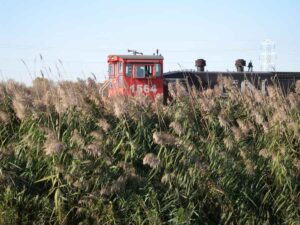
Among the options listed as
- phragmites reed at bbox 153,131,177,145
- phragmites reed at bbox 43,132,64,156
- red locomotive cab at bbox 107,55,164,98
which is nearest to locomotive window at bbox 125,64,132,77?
red locomotive cab at bbox 107,55,164,98

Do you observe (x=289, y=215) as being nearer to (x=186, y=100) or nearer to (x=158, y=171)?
(x=158, y=171)

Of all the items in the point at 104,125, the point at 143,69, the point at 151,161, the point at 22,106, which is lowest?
the point at 151,161

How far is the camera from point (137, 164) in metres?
6.13

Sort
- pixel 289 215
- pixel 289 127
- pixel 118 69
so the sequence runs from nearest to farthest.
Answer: pixel 289 215 → pixel 289 127 → pixel 118 69

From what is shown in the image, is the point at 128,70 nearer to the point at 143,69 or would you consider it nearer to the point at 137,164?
the point at 143,69

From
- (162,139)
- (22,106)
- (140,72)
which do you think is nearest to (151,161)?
(162,139)

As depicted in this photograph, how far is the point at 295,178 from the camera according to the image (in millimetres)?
6184

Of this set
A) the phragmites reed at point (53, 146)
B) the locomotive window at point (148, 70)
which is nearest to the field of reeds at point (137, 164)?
the phragmites reed at point (53, 146)

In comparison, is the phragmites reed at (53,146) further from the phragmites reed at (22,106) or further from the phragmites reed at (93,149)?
the phragmites reed at (22,106)

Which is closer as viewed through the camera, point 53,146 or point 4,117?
point 53,146

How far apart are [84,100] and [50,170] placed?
1327 millimetres

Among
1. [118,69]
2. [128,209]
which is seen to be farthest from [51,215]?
[118,69]

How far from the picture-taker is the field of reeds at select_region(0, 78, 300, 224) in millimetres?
5543

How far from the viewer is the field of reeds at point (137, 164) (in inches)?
218
